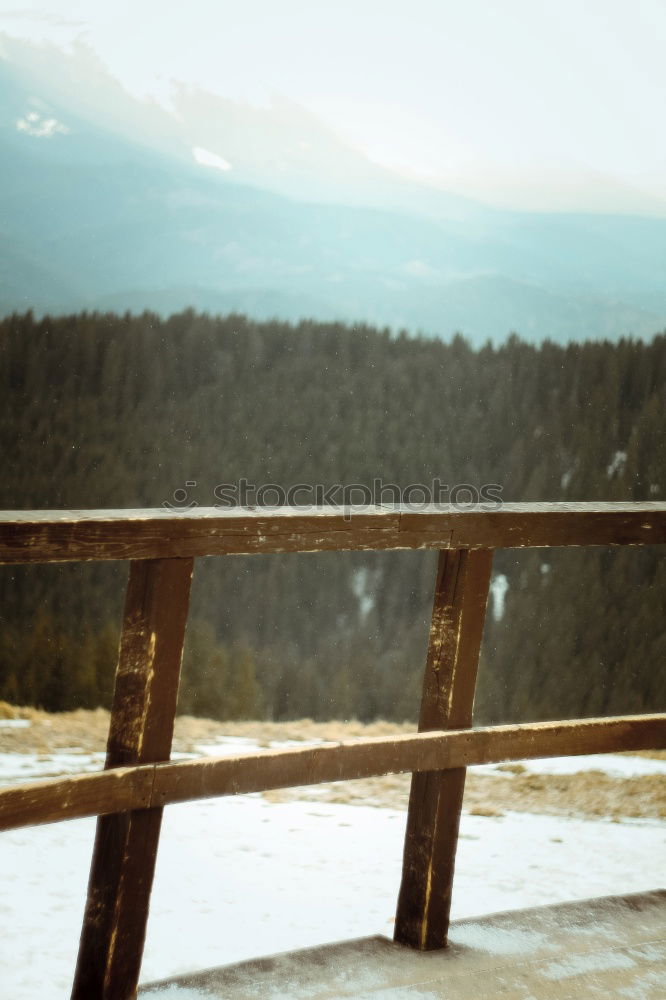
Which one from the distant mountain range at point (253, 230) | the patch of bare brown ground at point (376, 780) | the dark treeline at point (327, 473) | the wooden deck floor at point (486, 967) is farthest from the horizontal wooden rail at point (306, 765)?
the distant mountain range at point (253, 230)

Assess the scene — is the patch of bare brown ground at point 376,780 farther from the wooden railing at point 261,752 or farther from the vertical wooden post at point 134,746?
the vertical wooden post at point 134,746

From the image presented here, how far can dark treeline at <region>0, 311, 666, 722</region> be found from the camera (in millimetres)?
7176

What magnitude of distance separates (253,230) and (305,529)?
6.17 metres

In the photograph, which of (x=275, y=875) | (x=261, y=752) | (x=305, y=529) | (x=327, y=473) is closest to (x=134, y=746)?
(x=261, y=752)

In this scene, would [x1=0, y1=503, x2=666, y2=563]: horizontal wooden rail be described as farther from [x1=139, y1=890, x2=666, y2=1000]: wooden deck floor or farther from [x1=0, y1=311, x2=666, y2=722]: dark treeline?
[x1=0, y1=311, x2=666, y2=722]: dark treeline

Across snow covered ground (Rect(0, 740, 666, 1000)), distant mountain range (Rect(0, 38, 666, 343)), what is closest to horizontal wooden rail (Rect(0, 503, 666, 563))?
snow covered ground (Rect(0, 740, 666, 1000))

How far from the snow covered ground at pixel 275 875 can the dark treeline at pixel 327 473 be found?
82.0 inches

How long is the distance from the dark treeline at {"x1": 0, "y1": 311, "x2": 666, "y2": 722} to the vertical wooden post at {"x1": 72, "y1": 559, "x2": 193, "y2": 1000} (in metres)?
5.69

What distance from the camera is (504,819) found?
5.10 m

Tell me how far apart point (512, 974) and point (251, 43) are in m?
6.50

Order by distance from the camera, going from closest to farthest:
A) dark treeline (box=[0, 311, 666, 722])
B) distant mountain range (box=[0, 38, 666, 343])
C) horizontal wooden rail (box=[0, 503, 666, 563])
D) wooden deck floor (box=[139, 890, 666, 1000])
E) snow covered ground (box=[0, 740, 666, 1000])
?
horizontal wooden rail (box=[0, 503, 666, 563]), wooden deck floor (box=[139, 890, 666, 1000]), snow covered ground (box=[0, 740, 666, 1000]), distant mountain range (box=[0, 38, 666, 343]), dark treeline (box=[0, 311, 666, 722])

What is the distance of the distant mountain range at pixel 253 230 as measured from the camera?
704cm

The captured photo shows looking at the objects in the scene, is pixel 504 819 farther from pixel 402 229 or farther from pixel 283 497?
pixel 402 229

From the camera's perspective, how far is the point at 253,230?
7367 mm
